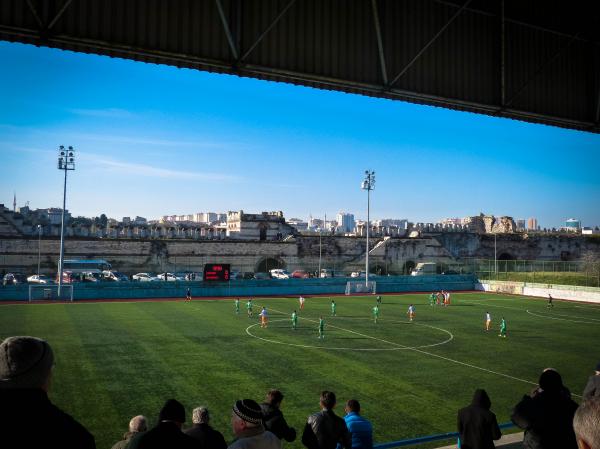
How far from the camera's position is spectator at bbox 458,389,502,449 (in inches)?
270

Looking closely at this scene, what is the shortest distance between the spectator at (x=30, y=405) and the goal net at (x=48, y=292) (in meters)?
41.0

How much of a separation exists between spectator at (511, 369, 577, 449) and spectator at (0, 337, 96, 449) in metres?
5.03

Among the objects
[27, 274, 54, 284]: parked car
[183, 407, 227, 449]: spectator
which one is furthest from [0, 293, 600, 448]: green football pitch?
[27, 274, 54, 284]: parked car

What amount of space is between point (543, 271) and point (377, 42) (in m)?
52.7

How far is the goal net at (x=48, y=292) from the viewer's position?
130 feet

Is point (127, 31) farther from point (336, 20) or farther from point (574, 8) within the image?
point (574, 8)

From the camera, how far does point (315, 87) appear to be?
354 inches

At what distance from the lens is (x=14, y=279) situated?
168 feet

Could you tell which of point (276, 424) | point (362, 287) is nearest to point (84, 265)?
point (362, 287)

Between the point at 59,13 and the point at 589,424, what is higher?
the point at 59,13

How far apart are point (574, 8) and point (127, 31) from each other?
356 inches

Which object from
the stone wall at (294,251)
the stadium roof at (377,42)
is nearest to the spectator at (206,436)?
the stadium roof at (377,42)

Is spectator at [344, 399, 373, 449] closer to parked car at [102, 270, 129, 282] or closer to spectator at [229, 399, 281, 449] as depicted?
spectator at [229, 399, 281, 449]

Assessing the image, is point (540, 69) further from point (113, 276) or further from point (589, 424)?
point (113, 276)
